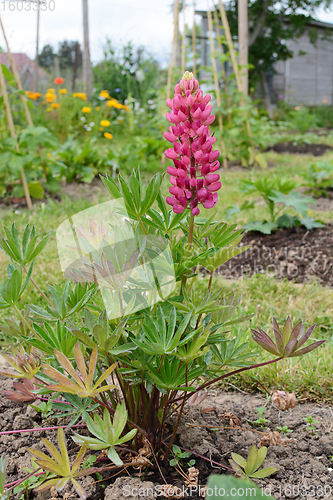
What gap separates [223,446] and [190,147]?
80 cm

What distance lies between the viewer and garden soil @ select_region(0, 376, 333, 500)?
95 cm

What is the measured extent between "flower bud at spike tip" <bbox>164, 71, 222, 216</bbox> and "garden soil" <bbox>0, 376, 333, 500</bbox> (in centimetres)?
60

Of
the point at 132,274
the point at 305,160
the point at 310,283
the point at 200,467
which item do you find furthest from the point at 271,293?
the point at 305,160

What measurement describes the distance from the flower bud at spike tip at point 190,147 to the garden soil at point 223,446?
0.60 metres

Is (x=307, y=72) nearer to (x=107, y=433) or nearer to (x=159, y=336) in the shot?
(x=159, y=336)

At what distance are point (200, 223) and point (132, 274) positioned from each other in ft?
0.71

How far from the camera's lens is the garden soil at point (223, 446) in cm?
95

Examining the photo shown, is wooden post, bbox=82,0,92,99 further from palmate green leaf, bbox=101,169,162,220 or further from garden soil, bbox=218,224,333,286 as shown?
palmate green leaf, bbox=101,169,162,220

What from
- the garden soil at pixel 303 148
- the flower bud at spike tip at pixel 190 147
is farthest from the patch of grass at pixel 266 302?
the garden soil at pixel 303 148

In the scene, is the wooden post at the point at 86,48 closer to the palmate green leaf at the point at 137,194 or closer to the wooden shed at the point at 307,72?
the wooden shed at the point at 307,72

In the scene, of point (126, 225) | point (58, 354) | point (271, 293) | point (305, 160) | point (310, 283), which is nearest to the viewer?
point (58, 354)

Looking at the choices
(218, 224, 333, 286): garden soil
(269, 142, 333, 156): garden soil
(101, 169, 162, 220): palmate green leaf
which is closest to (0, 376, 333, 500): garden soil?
(101, 169, 162, 220): palmate green leaf

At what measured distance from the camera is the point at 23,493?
95cm

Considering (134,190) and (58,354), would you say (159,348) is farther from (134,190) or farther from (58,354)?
(134,190)
